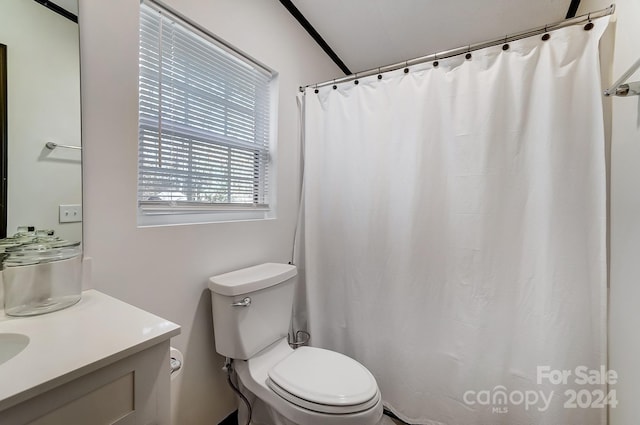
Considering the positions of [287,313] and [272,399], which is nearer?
[272,399]

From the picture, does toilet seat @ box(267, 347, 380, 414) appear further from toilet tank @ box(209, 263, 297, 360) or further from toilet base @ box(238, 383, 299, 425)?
toilet base @ box(238, 383, 299, 425)

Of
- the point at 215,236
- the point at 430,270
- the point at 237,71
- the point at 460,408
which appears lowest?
the point at 460,408

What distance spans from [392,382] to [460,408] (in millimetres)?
352

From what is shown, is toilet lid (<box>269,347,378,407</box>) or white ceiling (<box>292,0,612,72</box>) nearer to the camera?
toilet lid (<box>269,347,378,407</box>)

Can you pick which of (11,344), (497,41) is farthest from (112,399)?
(497,41)

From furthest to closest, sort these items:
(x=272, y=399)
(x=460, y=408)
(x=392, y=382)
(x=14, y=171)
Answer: (x=392, y=382) → (x=460, y=408) → (x=272, y=399) → (x=14, y=171)

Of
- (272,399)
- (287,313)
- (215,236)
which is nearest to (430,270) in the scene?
(287,313)

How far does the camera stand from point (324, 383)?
112 centimetres

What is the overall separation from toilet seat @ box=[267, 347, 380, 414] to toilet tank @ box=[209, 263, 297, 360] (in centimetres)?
16

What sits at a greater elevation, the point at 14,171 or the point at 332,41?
the point at 332,41

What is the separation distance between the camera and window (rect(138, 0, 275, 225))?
3.71 ft

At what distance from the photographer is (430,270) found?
1.47 meters

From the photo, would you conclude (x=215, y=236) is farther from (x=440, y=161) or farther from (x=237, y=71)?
(x=440, y=161)

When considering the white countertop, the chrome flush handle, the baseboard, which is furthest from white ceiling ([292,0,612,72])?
the baseboard
